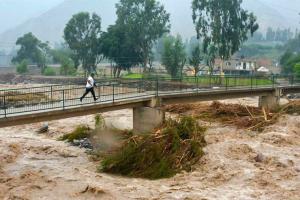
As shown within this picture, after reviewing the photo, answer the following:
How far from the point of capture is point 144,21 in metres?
71.5

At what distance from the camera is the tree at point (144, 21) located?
235 ft

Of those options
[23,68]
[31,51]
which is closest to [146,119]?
[23,68]

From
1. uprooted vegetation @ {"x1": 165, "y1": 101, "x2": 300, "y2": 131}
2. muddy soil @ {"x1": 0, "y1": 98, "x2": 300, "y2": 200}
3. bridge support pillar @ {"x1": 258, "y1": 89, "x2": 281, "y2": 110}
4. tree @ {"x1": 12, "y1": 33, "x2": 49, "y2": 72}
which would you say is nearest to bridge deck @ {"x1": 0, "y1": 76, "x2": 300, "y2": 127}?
bridge support pillar @ {"x1": 258, "y1": 89, "x2": 281, "y2": 110}

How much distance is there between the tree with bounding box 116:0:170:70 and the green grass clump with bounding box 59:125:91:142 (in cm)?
4332

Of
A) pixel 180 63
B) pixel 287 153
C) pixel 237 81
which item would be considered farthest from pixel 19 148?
pixel 180 63

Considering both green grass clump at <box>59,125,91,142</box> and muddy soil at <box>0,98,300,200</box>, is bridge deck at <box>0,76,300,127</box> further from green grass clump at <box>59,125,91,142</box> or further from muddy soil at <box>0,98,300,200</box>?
muddy soil at <box>0,98,300,200</box>

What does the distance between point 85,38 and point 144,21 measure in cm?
1795

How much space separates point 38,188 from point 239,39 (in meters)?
46.8

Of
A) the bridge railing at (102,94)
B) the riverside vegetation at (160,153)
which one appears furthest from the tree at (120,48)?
the riverside vegetation at (160,153)

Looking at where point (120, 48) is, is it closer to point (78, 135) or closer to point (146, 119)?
point (78, 135)

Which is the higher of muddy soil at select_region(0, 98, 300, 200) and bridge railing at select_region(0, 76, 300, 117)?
bridge railing at select_region(0, 76, 300, 117)

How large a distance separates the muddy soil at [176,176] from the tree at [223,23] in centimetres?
3253

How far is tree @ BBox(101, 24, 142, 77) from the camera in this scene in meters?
73.9

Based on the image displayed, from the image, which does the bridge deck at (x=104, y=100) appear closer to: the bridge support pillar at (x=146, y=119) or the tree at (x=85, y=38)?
the bridge support pillar at (x=146, y=119)
